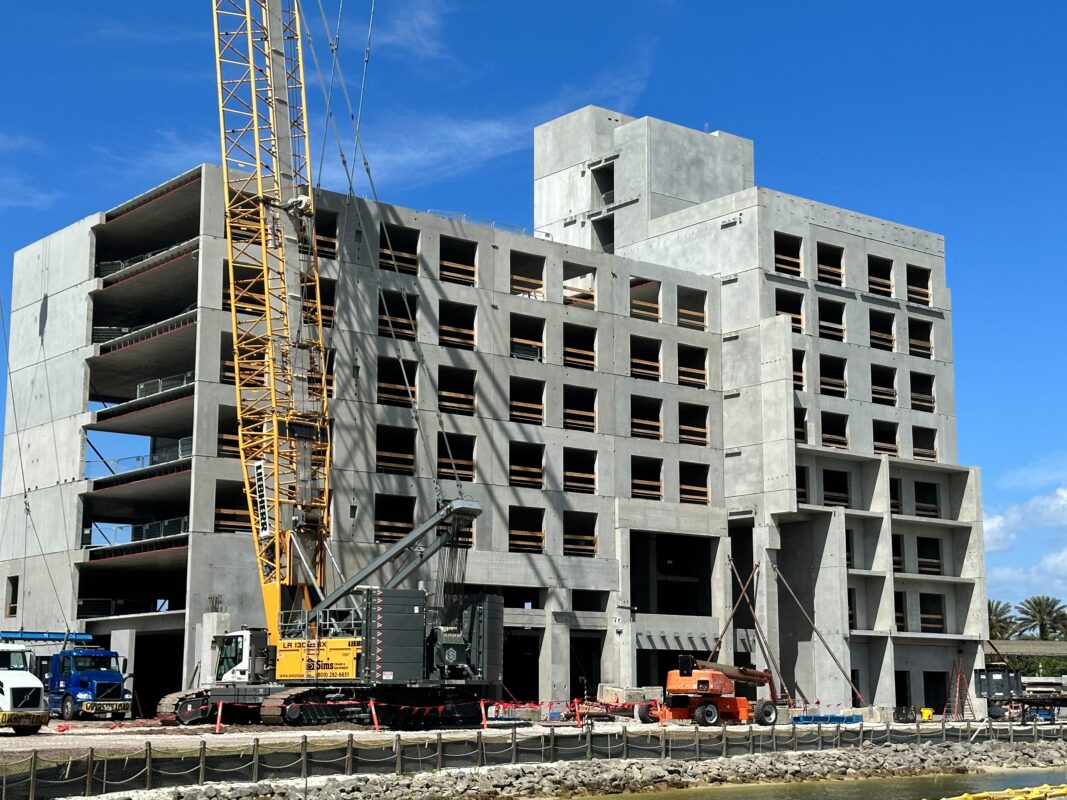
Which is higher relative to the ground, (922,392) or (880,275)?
(880,275)

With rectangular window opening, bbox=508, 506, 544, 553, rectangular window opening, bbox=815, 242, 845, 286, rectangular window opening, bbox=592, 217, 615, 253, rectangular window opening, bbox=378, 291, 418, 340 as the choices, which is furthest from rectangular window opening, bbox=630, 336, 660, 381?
rectangular window opening, bbox=378, 291, 418, 340

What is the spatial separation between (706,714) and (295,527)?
18.9 m

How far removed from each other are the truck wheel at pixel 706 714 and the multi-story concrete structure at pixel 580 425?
40.0 feet

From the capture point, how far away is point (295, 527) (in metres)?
61.5

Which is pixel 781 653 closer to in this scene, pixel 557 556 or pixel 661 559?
pixel 661 559

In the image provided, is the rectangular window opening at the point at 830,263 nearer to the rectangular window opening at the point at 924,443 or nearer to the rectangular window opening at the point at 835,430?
the rectangular window opening at the point at 835,430

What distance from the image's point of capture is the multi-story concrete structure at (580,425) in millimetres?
69188

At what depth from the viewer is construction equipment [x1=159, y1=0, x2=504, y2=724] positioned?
2066 inches

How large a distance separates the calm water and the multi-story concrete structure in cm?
2630

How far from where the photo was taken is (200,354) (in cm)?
6525

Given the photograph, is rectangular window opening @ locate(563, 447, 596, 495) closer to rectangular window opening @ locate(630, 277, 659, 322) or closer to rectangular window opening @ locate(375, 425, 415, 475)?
rectangular window opening @ locate(630, 277, 659, 322)

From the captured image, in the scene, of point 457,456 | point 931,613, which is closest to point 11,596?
point 457,456

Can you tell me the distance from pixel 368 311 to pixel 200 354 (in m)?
8.81

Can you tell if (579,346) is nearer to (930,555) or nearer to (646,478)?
(646,478)
